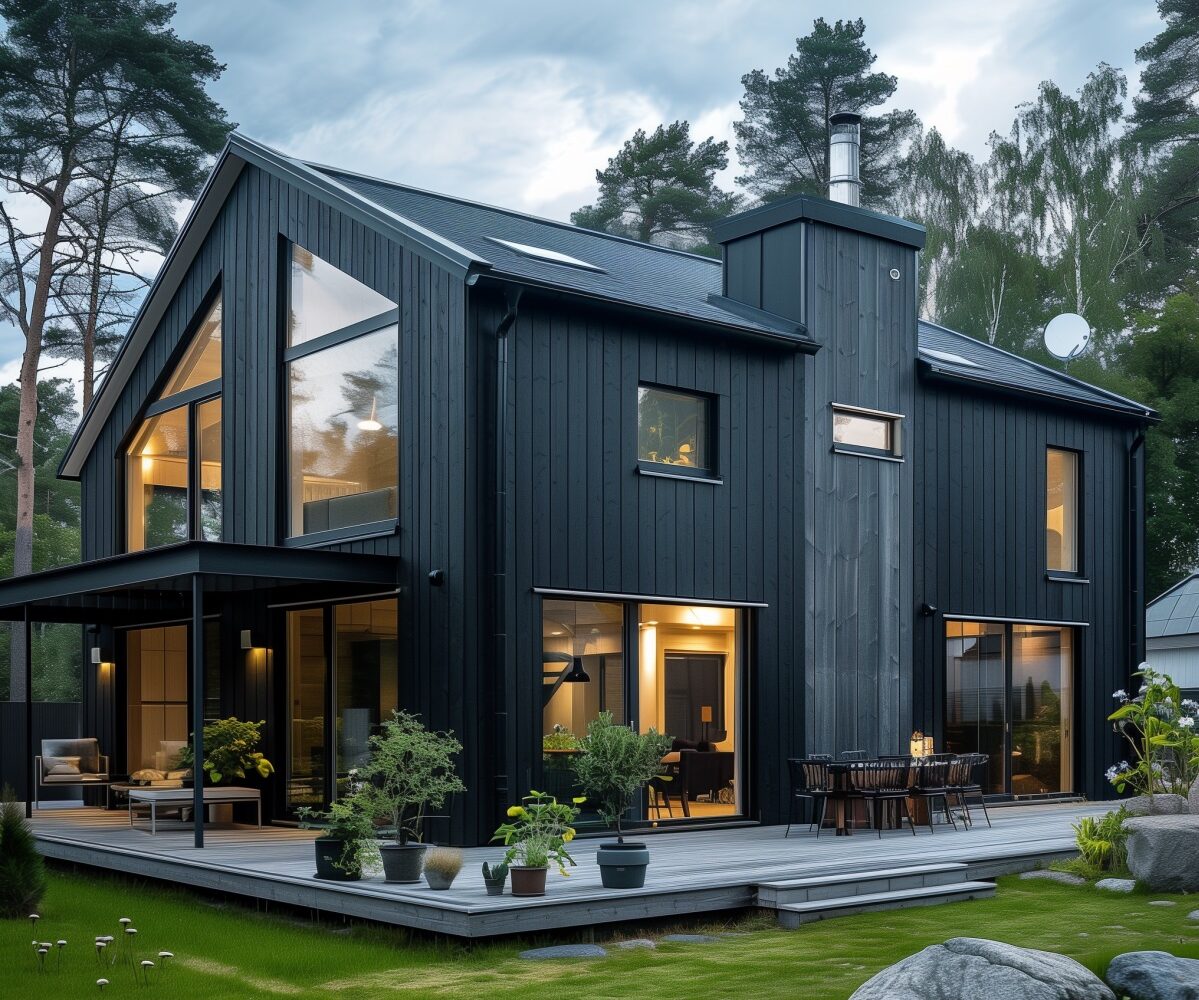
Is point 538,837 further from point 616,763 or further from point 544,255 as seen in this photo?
point 544,255

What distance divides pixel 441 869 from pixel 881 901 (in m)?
2.69

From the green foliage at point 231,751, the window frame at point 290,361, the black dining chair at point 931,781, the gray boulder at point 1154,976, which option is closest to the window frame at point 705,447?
the window frame at point 290,361

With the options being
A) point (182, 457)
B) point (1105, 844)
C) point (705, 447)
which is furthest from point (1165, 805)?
point (182, 457)

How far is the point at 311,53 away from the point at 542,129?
6.45 meters

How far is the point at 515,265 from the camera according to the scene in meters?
11.6

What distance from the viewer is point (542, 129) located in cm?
3597

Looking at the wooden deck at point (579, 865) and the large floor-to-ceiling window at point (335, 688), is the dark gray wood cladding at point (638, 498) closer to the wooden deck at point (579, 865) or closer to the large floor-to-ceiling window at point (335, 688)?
the wooden deck at point (579, 865)

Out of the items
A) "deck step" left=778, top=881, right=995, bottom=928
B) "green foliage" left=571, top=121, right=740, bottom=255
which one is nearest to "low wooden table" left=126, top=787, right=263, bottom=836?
"deck step" left=778, top=881, right=995, bottom=928

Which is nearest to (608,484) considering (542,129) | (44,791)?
(44,791)

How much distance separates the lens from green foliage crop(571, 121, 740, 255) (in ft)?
109

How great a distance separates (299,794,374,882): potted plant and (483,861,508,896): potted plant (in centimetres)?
94

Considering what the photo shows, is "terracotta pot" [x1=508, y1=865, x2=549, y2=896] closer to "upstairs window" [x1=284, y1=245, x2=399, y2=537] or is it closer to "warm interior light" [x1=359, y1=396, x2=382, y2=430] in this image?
"upstairs window" [x1=284, y1=245, x2=399, y2=537]

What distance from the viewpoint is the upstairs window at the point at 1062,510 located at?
15578mm

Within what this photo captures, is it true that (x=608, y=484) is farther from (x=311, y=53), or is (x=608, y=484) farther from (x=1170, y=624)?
(x=311, y=53)
